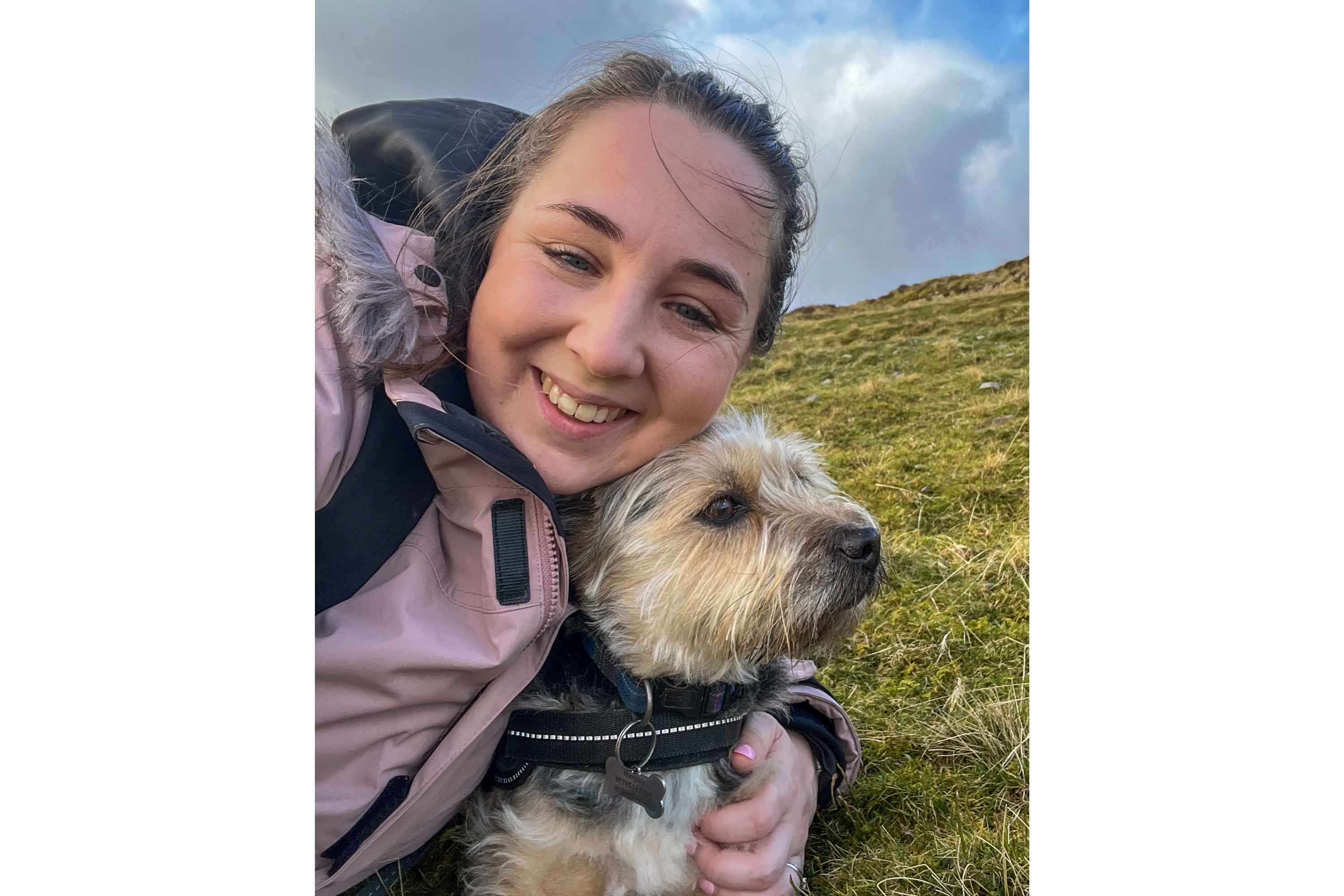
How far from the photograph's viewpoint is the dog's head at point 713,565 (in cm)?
288

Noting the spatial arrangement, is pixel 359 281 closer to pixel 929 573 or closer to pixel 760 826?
pixel 760 826

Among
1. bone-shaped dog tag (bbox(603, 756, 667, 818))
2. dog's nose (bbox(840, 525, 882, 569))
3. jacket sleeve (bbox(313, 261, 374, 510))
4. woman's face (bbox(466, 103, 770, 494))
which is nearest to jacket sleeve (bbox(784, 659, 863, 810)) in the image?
dog's nose (bbox(840, 525, 882, 569))

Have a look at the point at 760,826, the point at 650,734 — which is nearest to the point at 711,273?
the point at 650,734

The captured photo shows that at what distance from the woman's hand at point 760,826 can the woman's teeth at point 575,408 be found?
47.2 inches

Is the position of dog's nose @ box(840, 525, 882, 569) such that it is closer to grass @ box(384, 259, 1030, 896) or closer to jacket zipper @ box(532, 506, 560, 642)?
grass @ box(384, 259, 1030, 896)

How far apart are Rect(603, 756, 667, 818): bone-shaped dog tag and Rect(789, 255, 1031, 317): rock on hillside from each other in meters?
1.63

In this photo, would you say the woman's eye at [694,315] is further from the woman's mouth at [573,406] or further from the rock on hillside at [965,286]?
the rock on hillside at [965,286]


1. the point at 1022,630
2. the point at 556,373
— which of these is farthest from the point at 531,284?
the point at 1022,630

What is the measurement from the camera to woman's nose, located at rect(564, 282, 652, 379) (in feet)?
7.86

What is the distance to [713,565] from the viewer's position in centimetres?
297
